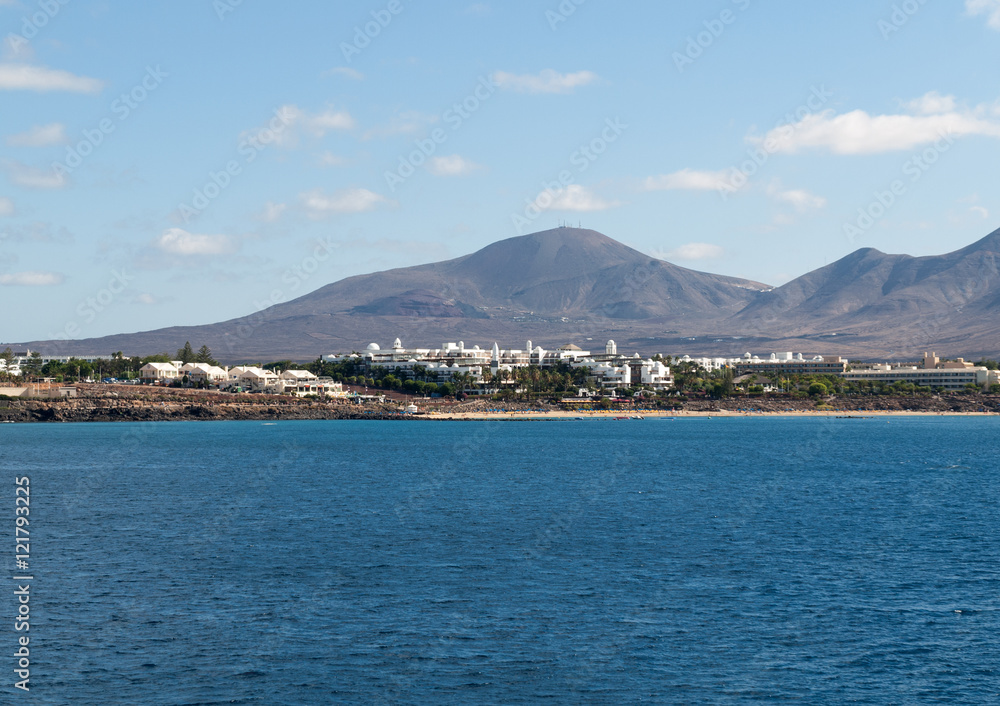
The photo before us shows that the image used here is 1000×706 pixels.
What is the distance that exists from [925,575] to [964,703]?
11118 millimetres

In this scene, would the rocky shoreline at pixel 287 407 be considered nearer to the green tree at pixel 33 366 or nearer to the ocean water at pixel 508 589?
the green tree at pixel 33 366

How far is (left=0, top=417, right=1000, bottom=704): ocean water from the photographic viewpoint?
20.4 meters

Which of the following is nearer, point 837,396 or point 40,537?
point 40,537

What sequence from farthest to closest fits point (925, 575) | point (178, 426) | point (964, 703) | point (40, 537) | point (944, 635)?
1. point (178, 426)
2. point (40, 537)
3. point (925, 575)
4. point (944, 635)
5. point (964, 703)

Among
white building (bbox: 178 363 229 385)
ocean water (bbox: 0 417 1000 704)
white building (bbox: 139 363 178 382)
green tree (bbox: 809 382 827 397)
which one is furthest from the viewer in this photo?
green tree (bbox: 809 382 827 397)

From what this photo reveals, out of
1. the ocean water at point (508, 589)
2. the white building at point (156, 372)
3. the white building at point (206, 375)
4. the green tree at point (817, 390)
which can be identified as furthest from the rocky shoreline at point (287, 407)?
the ocean water at point (508, 589)

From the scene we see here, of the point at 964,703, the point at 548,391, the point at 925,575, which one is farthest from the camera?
the point at 548,391

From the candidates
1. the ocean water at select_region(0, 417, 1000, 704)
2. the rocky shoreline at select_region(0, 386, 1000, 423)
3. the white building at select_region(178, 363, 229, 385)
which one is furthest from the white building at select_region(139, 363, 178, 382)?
the ocean water at select_region(0, 417, 1000, 704)

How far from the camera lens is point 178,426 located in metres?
122

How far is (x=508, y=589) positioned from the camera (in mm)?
27594

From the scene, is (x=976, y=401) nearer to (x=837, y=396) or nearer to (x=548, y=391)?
(x=837, y=396)

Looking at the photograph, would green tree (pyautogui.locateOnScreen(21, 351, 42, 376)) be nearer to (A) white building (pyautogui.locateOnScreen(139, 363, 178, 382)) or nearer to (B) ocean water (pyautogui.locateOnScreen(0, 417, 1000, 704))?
(A) white building (pyautogui.locateOnScreen(139, 363, 178, 382))

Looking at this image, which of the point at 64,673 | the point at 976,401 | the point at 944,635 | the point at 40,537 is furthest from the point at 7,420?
the point at 976,401

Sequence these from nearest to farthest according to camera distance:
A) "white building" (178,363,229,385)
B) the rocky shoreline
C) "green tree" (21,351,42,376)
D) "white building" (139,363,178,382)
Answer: the rocky shoreline
"white building" (139,363,178,382)
"white building" (178,363,229,385)
"green tree" (21,351,42,376)
